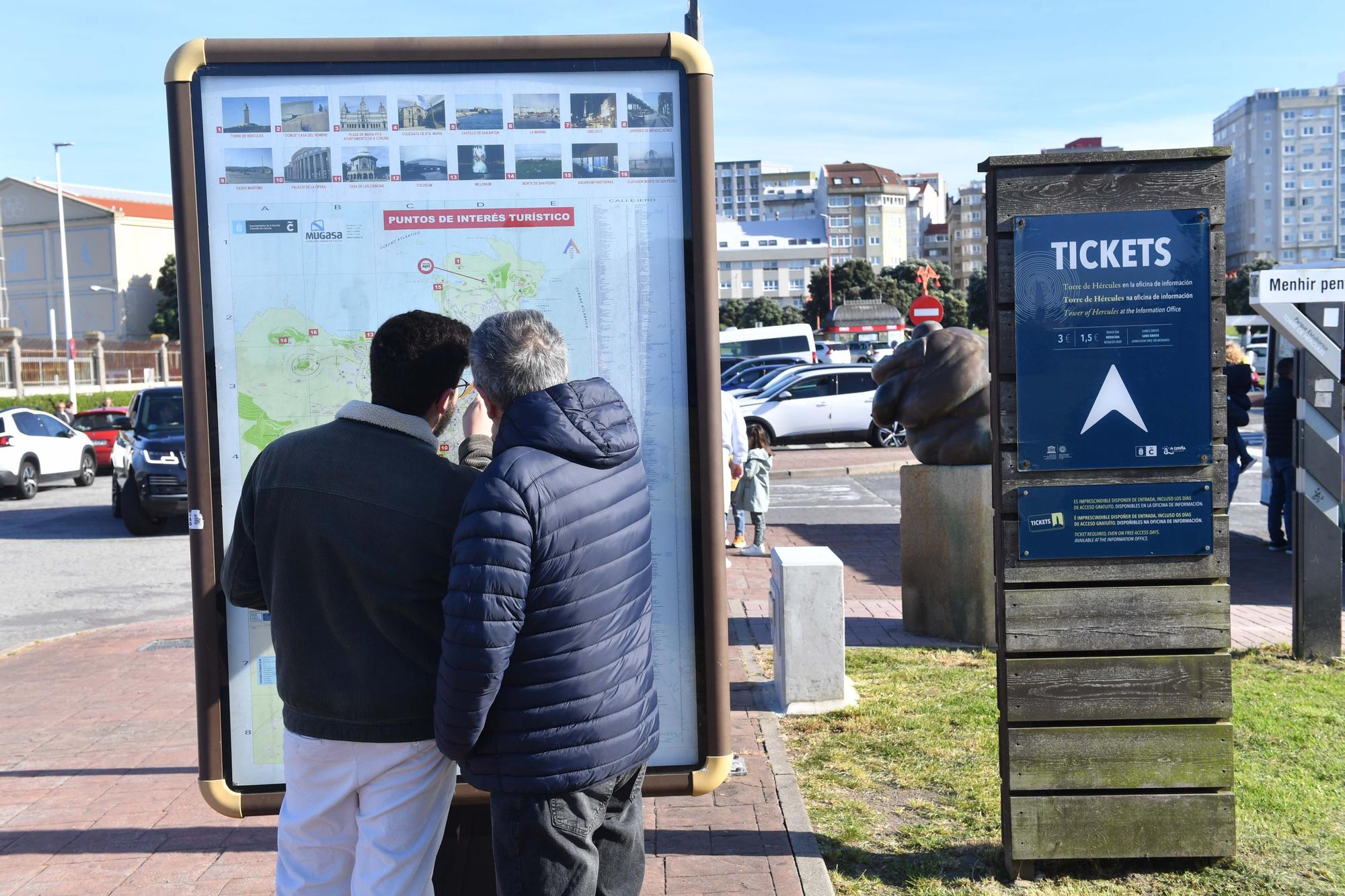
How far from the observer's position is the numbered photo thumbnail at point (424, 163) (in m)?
3.47

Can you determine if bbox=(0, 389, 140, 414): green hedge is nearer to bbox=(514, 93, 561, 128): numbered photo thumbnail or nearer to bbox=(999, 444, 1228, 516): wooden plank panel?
bbox=(514, 93, 561, 128): numbered photo thumbnail

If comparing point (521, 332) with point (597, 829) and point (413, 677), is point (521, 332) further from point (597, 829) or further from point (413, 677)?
point (597, 829)

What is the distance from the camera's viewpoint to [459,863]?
3441 mm

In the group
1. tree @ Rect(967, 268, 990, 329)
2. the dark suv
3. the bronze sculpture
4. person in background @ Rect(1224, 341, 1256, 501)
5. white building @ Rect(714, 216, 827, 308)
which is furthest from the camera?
white building @ Rect(714, 216, 827, 308)

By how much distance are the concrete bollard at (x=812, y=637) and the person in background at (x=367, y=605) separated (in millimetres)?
3568

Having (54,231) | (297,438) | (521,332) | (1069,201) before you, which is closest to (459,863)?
(297,438)

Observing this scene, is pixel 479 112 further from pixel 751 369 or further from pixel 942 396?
pixel 751 369

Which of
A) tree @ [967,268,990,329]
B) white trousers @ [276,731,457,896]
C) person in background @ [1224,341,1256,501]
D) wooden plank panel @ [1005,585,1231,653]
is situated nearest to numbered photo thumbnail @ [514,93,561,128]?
white trousers @ [276,731,457,896]

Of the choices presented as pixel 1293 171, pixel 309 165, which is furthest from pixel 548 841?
pixel 1293 171

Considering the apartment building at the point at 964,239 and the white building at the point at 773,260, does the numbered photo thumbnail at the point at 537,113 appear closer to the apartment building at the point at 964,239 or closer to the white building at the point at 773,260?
the white building at the point at 773,260

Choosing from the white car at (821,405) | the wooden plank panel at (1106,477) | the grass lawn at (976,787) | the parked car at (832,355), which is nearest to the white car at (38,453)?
the white car at (821,405)

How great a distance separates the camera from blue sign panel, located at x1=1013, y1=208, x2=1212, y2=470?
12.8 ft

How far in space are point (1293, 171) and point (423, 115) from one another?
176410 mm

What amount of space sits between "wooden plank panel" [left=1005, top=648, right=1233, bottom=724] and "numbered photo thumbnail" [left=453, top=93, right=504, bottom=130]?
247cm
